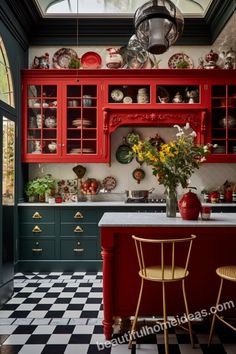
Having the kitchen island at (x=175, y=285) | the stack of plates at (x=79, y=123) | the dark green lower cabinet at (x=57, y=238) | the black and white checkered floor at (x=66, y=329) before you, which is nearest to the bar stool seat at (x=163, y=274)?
the kitchen island at (x=175, y=285)

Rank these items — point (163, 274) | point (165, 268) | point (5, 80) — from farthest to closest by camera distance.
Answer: point (5, 80) < point (165, 268) < point (163, 274)

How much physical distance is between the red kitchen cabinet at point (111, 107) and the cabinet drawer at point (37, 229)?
0.92 meters

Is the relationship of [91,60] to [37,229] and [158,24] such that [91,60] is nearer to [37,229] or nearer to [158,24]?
[37,229]

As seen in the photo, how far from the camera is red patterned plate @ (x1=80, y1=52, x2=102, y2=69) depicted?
18.2 ft

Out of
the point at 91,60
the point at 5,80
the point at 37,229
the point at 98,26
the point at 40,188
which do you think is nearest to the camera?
the point at 5,80

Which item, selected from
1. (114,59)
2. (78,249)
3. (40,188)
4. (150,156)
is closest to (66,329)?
(150,156)

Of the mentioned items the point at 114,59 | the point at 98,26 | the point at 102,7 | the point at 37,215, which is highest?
the point at 102,7

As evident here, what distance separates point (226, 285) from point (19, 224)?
2976mm

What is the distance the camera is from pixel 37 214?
5.03m

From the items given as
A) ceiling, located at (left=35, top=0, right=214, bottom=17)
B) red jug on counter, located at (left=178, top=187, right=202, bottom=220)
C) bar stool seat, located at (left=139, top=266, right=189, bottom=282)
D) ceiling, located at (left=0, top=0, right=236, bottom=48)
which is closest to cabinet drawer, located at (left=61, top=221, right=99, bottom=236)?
red jug on counter, located at (left=178, top=187, right=202, bottom=220)

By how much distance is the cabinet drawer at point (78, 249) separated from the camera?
16.6 feet

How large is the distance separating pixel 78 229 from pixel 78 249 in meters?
0.27
